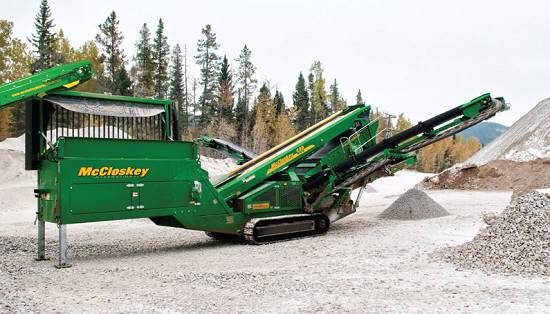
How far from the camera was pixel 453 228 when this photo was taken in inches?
441

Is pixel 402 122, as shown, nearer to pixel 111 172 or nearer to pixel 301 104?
pixel 301 104

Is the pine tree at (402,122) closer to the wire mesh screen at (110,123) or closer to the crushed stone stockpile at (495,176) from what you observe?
the crushed stone stockpile at (495,176)

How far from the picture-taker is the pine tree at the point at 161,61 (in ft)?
187

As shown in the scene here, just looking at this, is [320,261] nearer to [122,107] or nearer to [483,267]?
[483,267]

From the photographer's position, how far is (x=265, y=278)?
22.3 ft

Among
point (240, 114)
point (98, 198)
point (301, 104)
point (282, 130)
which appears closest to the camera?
point (98, 198)

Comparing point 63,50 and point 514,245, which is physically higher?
point 63,50

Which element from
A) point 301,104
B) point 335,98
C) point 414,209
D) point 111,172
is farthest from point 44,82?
point 335,98

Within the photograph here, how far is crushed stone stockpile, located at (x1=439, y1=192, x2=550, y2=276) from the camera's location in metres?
7.07

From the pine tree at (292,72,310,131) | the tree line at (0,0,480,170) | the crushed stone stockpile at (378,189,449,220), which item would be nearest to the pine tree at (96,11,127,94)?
the tree line at (0,0,480,170)

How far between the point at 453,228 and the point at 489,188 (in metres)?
12.4

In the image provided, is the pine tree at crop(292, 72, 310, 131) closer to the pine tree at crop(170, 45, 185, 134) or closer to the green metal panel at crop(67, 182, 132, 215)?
the pine tree at crop(170, 45, 185, 134)

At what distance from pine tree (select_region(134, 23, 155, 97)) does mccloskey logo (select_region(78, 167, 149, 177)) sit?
1684 inches

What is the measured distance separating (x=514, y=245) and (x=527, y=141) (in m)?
20.0
